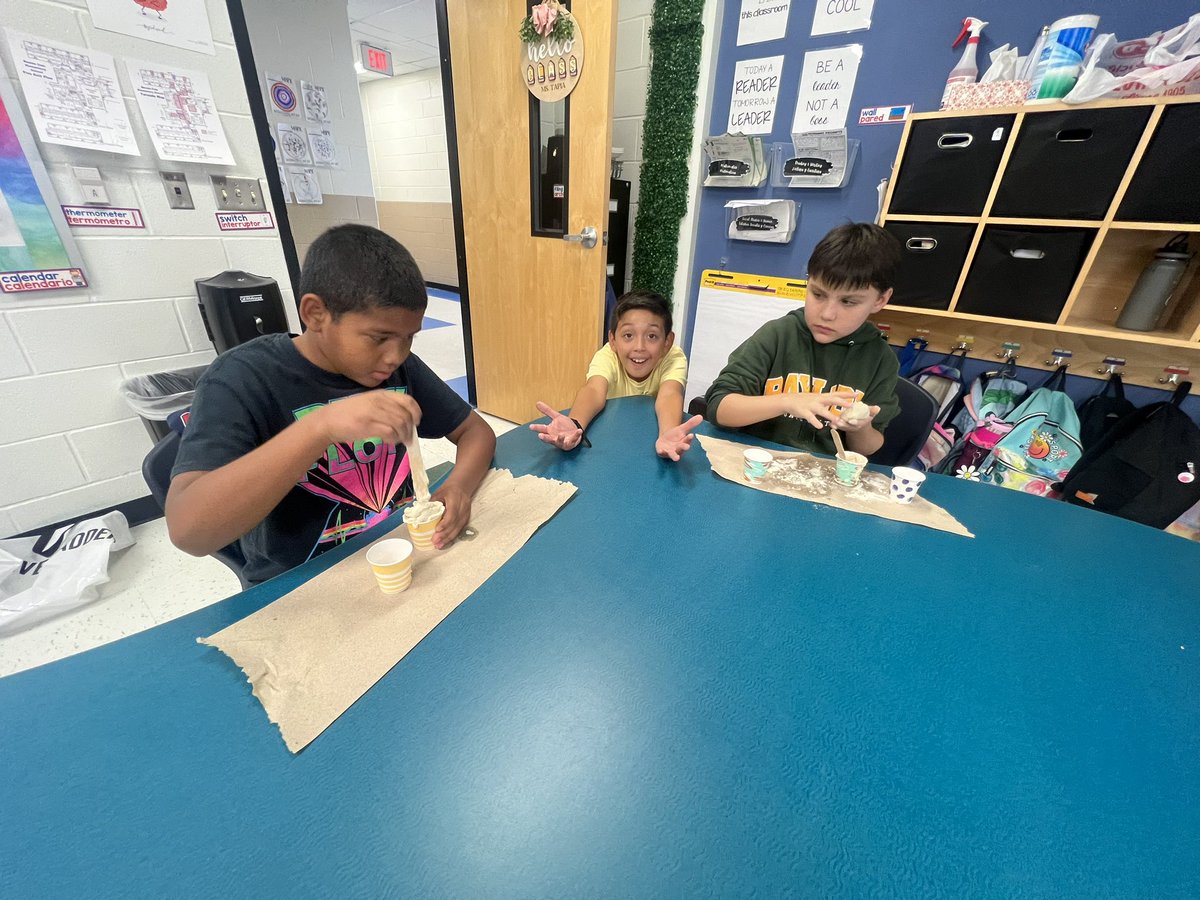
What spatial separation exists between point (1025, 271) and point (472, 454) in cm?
208

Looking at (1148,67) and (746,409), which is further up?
(1148,67)

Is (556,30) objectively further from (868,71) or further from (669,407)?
(669,407)

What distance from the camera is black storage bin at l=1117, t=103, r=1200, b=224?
145 centimetres

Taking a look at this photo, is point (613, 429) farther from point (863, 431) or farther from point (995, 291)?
point (995, 291)

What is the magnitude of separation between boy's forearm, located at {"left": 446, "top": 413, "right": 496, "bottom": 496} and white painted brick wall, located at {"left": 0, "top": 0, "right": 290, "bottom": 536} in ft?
5.27

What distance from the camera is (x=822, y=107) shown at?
2.20m

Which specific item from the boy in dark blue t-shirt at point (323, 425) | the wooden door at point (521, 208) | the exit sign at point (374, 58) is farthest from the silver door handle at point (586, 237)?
the exit sign at point (374, 58)

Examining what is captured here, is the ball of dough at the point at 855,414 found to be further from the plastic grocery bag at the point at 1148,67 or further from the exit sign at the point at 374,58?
the exit sign at the point at 374,58

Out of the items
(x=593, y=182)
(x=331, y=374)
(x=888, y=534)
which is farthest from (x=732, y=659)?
(x=593, y=182)

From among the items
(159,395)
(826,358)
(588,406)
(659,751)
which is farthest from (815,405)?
(159,395)

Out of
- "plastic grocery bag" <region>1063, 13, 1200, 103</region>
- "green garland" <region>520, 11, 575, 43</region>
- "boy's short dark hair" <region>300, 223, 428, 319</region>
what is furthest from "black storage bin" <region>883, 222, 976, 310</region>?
"boy's short dark hair" <region>300, 223, 428, 319</region>

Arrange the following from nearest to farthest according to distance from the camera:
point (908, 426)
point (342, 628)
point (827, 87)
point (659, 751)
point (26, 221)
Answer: point (659, 751) → point (342, 628) → point (908, 426) → point (26, 221) → point (827, 87)

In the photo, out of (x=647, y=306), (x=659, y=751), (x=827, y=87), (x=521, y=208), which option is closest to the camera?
(x=659, y=751)

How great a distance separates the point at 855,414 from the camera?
1044 millimetres
